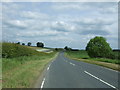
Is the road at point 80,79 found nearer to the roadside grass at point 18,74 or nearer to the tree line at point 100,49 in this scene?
the roadside grass at point 18,74

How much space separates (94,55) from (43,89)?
7320cm

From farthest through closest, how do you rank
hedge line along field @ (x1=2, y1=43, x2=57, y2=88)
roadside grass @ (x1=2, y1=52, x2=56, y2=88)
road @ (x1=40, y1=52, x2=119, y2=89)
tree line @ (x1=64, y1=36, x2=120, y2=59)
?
tree line @ (x1=64, y1=36, x2=120, y2=59)
hedge line along field @ (x1=2, y1=43, x2=57, y2=88)
roadside grass @ (x1=2, y1=52, x2=56, y2=88)
road @ (x1=40, y1=52, x2=119, y2=89)

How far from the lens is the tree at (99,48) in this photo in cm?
7994

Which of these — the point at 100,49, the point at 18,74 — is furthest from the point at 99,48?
the point at 18,74

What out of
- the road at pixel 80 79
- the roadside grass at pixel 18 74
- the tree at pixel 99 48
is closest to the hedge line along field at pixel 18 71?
the roadside grass at pixel 18 74

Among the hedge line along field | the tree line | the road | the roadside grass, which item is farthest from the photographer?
the tree line

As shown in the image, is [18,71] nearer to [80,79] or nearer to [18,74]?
[18,74]

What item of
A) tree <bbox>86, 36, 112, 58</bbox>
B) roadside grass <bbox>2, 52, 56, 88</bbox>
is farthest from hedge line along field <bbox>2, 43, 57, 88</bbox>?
tree <bbox>86, 36, 112, 58</bbox>

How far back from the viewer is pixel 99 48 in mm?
81188

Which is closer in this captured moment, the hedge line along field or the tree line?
the hedge line along field

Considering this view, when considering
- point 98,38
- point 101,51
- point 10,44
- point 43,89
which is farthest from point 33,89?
point 98,38

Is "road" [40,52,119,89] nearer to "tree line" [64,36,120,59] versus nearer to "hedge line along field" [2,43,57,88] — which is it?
"hedge line along field" [2,43,57,88]

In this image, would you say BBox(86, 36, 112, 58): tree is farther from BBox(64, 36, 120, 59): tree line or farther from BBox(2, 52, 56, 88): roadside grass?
BBox(2, 52, 56, 88): roadside grass

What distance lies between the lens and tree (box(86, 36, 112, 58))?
79.9m
